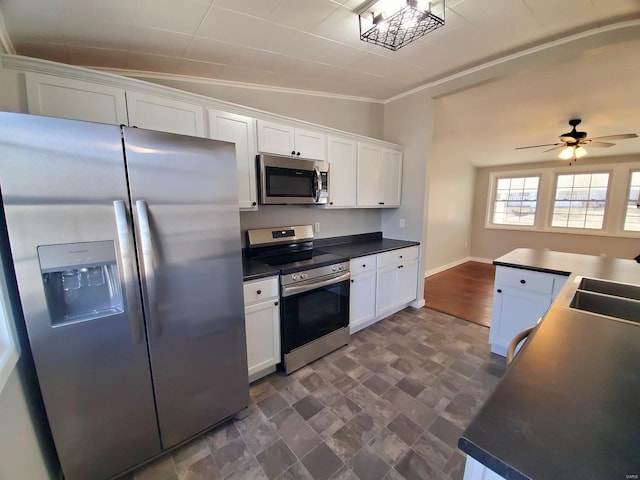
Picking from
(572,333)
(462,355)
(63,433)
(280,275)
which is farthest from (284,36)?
(462,355)

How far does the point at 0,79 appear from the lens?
4.39ft

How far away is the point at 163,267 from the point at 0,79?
4.19ft

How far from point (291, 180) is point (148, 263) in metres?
1.45

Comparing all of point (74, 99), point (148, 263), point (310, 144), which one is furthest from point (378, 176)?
point (74, 99)

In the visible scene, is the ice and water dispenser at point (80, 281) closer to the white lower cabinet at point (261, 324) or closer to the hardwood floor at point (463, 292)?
the white lower cabinet at point (261, 324)

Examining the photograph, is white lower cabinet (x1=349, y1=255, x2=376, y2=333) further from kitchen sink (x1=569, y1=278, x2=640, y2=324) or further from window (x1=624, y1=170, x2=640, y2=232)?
window (x1=624, y1=170, x2=640, y2=232)

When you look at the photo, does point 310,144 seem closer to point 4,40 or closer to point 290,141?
point 290,141

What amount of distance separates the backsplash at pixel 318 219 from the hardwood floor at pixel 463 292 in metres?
1.43

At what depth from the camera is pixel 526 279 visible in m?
2.22

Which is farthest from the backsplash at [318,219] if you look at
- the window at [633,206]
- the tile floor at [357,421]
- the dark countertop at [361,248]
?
the window at [633,206]

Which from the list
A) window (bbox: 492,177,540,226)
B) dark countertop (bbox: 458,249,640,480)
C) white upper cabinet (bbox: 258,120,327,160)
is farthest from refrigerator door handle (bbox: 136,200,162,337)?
window (bbox: 492,177,540,226)

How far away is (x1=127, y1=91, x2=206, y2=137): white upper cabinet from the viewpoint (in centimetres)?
172

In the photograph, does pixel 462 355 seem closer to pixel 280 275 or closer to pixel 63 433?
pixel 280 275

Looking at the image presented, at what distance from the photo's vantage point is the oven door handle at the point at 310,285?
6.77 feet
